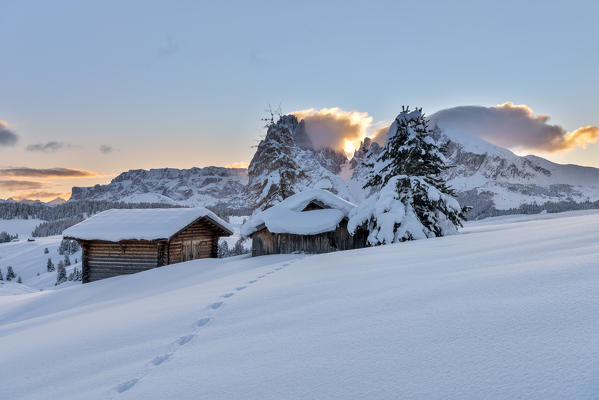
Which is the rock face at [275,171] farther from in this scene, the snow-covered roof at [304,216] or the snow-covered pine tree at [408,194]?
the snow-covered pine tree at [408,194]

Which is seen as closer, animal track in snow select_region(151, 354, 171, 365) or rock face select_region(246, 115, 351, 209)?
animal track in snow select_region(151, 354, 171, 365)

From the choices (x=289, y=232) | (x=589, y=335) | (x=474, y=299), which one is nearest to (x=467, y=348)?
(x=589, y=335)

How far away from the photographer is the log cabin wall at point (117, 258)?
52.5 feet

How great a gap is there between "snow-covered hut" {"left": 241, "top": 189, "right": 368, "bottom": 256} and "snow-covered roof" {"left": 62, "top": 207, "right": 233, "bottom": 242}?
319cm

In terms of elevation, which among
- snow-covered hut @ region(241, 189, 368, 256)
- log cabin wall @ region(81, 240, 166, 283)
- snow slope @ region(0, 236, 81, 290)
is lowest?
snow slope @ region(0, 236, 81, 290)

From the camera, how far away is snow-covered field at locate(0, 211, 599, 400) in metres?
1.53

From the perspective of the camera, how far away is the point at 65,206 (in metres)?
134

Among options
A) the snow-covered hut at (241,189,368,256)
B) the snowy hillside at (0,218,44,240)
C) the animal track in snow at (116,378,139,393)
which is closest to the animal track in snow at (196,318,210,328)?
the animal track in snow at (116,378,139,393)

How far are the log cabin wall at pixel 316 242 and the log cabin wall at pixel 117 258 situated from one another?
18.5 ft

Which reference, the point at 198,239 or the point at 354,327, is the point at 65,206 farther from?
the point at 354,327

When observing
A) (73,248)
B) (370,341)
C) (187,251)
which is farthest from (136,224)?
(73,248)

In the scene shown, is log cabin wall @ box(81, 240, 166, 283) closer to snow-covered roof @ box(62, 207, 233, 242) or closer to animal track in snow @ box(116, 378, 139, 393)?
snow-covered roof @ box(62, 207, 233, 242)

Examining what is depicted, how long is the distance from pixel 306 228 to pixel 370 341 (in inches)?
502

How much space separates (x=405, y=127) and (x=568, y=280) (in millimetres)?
13271
